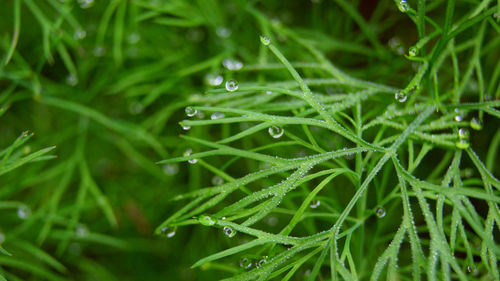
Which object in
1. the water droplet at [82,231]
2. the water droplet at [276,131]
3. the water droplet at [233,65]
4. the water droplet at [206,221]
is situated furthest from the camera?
the water droplet at [82,231]

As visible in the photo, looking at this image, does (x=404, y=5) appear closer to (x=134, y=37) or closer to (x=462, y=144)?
(x=462, y=144)

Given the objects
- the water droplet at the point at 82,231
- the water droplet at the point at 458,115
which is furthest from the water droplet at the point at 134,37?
the water droplet at the point at 458,115

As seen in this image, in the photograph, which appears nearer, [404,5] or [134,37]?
[404,5]

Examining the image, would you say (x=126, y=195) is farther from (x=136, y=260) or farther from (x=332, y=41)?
(x=332, y=41)

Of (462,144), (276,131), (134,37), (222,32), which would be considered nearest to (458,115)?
(462,144)

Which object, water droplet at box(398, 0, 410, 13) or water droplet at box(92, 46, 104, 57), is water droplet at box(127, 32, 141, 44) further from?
water droplet at box(398, 0, 410, 13)

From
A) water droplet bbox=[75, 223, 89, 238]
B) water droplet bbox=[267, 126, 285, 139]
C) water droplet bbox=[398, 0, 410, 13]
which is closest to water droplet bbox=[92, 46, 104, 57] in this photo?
water droplet bbox=[75, 223, 89, 238]

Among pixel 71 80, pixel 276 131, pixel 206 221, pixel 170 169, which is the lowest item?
pixel 206 221

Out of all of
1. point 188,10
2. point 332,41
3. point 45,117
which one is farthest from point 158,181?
point 332,41

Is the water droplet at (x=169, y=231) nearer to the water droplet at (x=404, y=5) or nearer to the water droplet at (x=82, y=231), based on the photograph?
the water droplet at (x=82, y=231)
